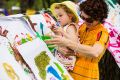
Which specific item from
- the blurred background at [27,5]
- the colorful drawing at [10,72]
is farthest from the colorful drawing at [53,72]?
the blurred background at [27,5]

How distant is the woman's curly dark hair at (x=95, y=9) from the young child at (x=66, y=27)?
21 centimetres

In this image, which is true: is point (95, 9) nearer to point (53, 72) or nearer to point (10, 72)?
point (53, 72)

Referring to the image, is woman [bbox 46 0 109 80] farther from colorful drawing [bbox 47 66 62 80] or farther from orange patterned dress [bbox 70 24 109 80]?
colorful drawing [bbox 47 66 62 80]

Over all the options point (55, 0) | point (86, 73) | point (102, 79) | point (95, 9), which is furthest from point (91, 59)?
point (55, 0)

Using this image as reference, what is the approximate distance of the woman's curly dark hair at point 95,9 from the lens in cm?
474

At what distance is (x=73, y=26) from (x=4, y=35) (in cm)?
95

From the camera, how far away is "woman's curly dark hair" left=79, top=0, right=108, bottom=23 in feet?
15.6

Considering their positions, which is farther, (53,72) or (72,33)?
(72,33)

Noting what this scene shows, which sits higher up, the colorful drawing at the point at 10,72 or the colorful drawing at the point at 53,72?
the colorful drawing at the point at 10,72

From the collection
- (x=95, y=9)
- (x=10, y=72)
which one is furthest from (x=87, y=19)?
(x=10, y=72)

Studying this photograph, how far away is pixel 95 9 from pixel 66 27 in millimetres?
344

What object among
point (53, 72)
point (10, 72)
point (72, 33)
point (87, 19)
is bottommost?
point (53, 72)

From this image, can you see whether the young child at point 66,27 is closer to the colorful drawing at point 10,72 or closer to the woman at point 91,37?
the woman at point 91,37

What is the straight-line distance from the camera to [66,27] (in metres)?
4.86
